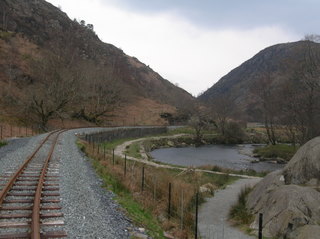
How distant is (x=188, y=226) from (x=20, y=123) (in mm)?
43238

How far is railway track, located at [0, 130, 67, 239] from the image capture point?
707 centimetres

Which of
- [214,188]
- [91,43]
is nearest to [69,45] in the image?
[91,43]

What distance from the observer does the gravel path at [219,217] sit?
1214 centimetres

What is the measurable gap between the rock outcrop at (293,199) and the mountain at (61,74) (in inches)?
1661

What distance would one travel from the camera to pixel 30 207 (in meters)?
8.78

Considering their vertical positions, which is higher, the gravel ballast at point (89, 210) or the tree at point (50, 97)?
the tree at point (50, 97)

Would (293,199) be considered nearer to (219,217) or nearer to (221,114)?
(219,217)

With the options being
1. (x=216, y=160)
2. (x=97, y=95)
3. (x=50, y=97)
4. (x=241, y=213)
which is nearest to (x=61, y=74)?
(x=97, y=95)

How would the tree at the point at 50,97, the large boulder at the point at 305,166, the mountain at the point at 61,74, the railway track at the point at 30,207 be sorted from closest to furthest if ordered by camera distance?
the railway track at the point at 30,207 < the large boulder at the point at 305,166 < the tree at the point at 50,97 < the mountain at the point at 61,74

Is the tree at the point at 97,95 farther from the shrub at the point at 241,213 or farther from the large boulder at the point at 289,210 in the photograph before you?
the large boulder at the point at 289,210

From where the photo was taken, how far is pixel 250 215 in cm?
1410

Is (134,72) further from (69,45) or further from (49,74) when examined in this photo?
(49,74)

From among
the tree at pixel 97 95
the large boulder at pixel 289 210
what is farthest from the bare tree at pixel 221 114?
the large boulder at pixel 289 210

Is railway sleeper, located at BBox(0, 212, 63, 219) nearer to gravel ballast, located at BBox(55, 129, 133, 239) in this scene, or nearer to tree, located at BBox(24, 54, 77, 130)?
gravel ballast, located at BBox(55, 129, 133, 239)
